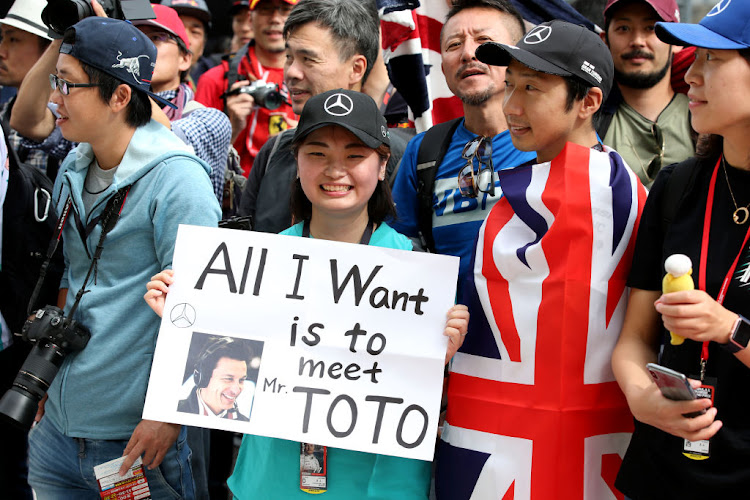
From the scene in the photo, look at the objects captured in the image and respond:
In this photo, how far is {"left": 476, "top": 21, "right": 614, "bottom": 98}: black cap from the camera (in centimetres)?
250

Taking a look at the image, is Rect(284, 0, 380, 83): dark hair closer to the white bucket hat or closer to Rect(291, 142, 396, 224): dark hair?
Rect(291, 142, 396, 224): dark hair

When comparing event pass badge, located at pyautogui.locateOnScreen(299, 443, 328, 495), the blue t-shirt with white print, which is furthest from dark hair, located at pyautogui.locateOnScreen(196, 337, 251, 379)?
the blue t-shirt with white print

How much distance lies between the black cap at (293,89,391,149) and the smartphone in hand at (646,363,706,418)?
1200 millimetres

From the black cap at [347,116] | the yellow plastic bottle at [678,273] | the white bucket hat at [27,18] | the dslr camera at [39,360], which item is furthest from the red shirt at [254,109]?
the yellow plastic bottle at [678,273]

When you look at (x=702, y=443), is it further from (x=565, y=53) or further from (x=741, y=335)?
(x=565, y=53)

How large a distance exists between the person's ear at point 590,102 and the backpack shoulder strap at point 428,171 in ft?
2.46

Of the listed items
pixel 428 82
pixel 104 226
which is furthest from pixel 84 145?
pixel 428 82

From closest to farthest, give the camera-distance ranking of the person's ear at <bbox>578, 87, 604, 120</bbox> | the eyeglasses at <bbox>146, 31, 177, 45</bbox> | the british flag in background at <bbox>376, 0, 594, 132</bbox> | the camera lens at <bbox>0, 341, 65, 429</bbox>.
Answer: the person's ear at <bbox>578, 87, 604, 120</bbox> → the camera lens at <bbox>0, 341, 65, 429</bbox> → the british flag in background at <bbox>376, 0, 594, 132</bbox> → the eyeglasses at <bbox>146, 31, 177, 45</bbox>

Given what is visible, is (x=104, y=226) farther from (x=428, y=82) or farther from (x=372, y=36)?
(x=428, y=82)

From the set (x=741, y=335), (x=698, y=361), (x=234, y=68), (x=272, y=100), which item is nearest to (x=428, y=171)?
(x=698, y=361)

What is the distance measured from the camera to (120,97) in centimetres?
306

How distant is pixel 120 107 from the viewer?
10.0 ft

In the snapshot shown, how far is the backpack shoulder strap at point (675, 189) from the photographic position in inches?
87.6

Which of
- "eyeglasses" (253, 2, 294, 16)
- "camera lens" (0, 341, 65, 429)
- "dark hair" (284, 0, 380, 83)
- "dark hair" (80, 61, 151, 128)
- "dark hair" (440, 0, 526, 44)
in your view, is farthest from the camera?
"eyeglasses" (253, 2, 294, 16)
